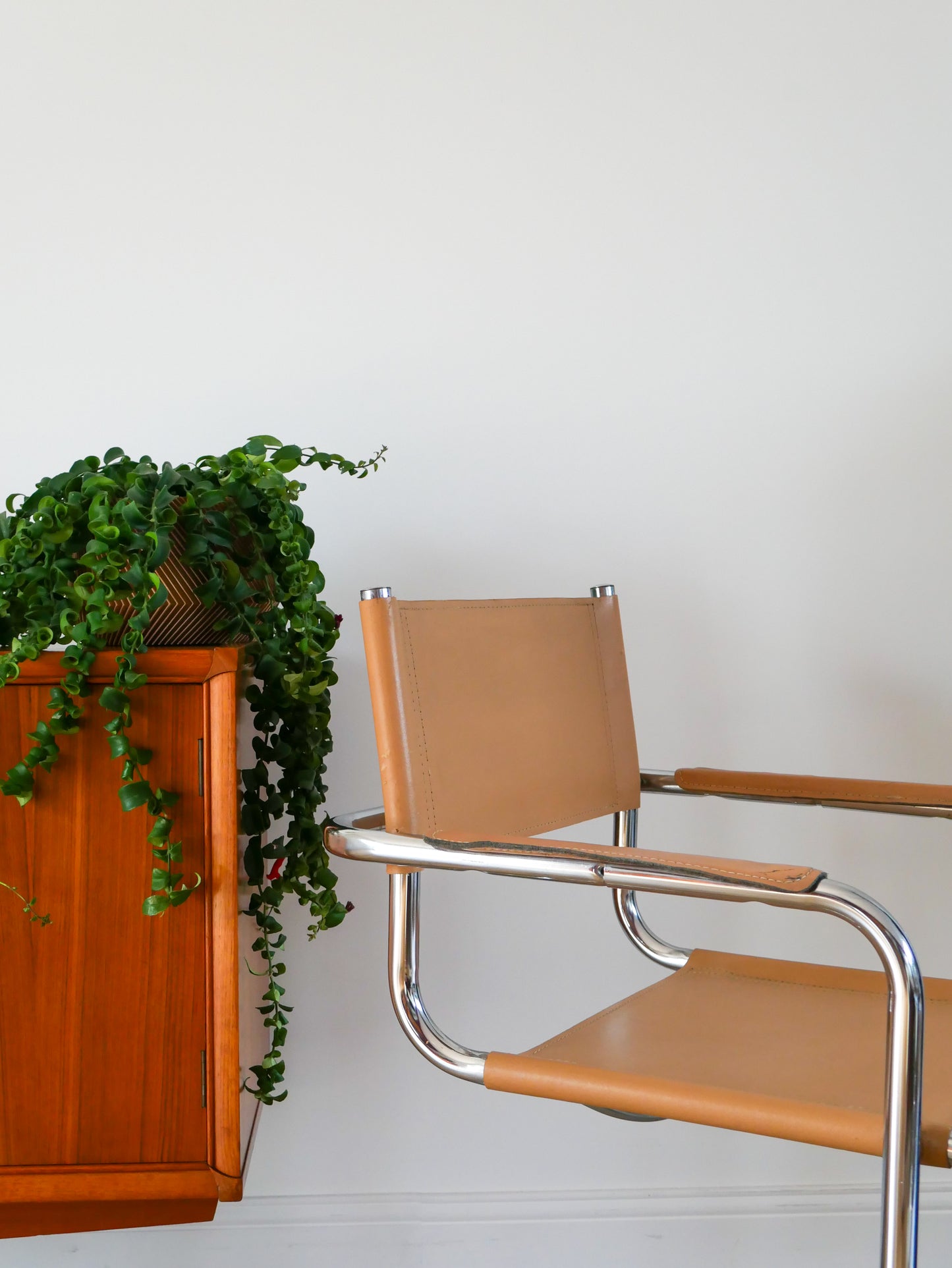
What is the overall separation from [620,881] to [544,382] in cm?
98

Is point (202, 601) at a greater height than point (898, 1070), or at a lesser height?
greater

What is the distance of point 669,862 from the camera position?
0.77 meters

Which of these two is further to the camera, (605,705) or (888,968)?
(605,705)

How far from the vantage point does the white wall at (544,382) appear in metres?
1.52

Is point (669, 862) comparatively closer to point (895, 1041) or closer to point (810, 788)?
point (895, 1041)

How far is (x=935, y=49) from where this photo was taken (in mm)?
1542

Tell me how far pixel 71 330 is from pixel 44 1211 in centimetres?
123

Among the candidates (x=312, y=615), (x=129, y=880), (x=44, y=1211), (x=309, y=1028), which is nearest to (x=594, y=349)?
(x=312, y=615)

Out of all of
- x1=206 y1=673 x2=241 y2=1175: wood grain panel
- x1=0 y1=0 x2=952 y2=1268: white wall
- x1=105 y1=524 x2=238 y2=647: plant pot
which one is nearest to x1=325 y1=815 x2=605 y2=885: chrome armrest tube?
x1=206 y1=673 x2=241 y2=1175: wood grain panel

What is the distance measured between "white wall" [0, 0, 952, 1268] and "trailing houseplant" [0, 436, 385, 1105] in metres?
0.35

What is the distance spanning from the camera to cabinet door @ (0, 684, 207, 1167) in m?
1.04

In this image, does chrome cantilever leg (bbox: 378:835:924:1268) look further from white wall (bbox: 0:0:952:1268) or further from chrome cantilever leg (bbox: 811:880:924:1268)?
white wall (bbox: 0:0:952:1268)

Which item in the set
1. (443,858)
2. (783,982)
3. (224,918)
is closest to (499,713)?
(443,858)

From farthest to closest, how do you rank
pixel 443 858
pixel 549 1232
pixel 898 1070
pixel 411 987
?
pixel 549 1232 < pixel 411 987 < pixel 443 858 < pixel 898 1070
